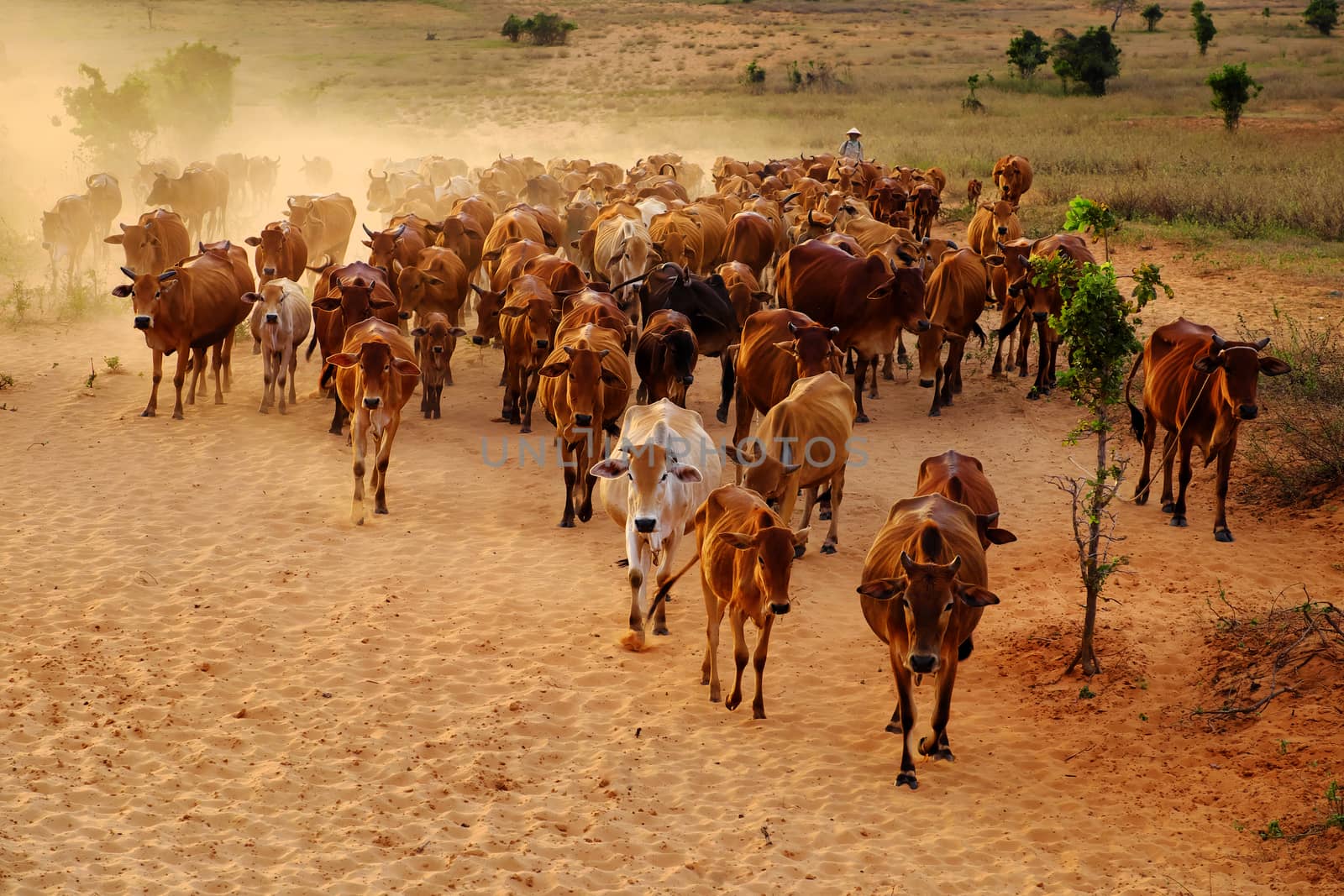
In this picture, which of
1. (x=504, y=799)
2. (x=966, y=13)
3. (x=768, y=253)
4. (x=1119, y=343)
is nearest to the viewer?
(x=504, y=799)

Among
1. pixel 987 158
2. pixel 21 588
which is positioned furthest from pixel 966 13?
pixel 21 588

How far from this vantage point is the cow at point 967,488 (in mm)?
9336

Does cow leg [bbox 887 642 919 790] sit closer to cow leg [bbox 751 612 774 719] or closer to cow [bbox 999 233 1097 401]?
cow leg [bbox 751 612 774 719]

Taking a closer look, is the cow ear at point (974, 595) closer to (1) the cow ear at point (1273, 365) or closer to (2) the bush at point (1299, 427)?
(1) the cow ear at point (1273, 365)

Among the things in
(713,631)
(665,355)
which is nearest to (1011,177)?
(665,355)

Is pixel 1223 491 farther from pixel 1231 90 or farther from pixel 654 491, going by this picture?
pixel 1231 90

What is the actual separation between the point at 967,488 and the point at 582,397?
13.3 feet

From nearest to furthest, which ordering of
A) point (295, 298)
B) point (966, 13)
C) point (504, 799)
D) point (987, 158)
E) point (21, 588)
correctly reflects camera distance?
point (504, 799) → point (21, 588) → point (295, 298) → point (987, 158) → point (966, 13)

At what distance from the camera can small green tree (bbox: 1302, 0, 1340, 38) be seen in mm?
66875

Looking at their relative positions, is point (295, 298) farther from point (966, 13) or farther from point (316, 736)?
point (966, 13)

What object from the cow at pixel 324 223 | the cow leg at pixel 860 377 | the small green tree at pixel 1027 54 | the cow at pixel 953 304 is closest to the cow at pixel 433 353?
the cow leg at pixel 860 377

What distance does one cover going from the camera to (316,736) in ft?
28.5

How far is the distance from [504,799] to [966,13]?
8780 cm

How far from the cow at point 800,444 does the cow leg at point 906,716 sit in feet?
9.61
